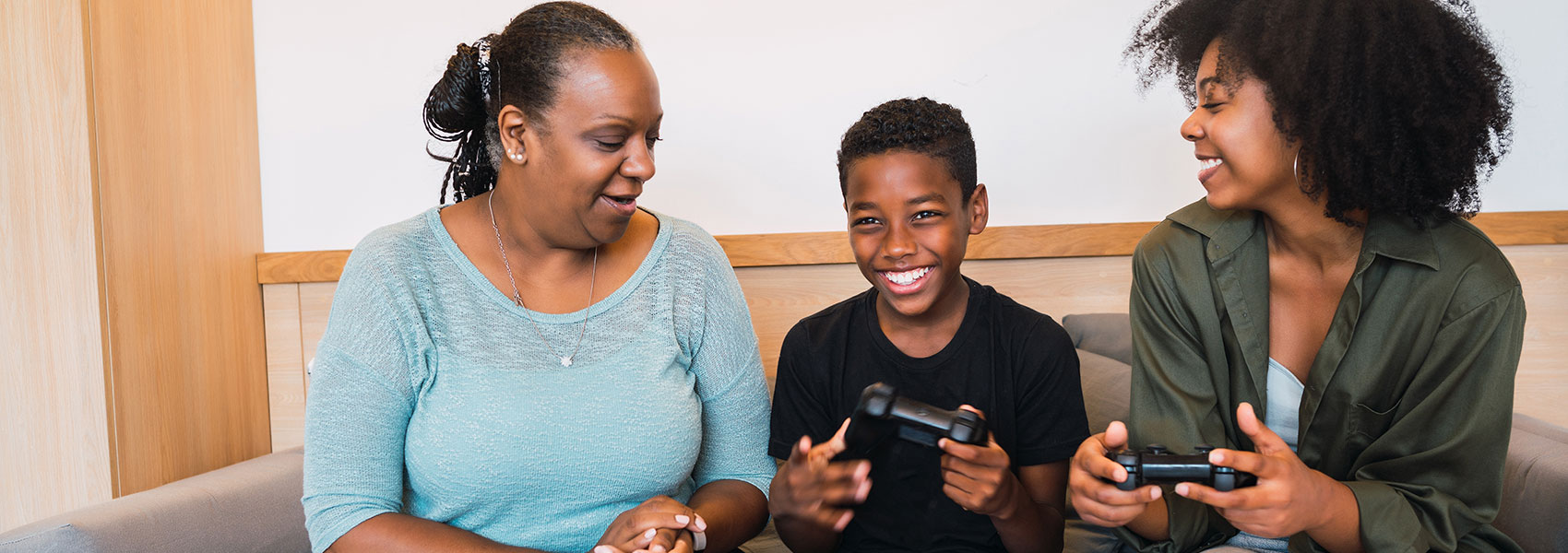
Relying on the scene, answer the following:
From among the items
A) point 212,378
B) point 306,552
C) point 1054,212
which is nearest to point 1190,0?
point 1054,212

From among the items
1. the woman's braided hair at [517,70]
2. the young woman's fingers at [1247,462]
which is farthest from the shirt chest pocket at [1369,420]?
the woman's braided hair at [517,70]

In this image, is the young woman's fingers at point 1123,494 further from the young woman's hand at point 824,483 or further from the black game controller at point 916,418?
the young woman's hand at point 824,483

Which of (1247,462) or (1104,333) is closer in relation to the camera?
(1247,462)

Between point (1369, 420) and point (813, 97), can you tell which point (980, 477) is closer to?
point (1369, 420)

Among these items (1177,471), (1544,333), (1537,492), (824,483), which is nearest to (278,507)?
(824,483)

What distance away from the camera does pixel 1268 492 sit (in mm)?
937

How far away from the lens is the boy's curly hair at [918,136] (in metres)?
1.30

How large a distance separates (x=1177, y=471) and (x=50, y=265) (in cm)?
174

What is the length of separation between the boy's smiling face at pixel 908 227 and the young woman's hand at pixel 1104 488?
31 centimetres

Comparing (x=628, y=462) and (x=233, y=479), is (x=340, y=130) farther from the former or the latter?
(x=628, y=462)

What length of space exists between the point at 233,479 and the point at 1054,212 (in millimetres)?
1453

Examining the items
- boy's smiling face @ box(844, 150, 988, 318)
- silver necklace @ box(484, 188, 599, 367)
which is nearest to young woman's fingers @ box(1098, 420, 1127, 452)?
boy's smiling face @ box(844, 150, 988, 318)

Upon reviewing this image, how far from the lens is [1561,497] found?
113 cm

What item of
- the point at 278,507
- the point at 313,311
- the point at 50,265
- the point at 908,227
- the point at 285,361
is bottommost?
the point at 278,507
